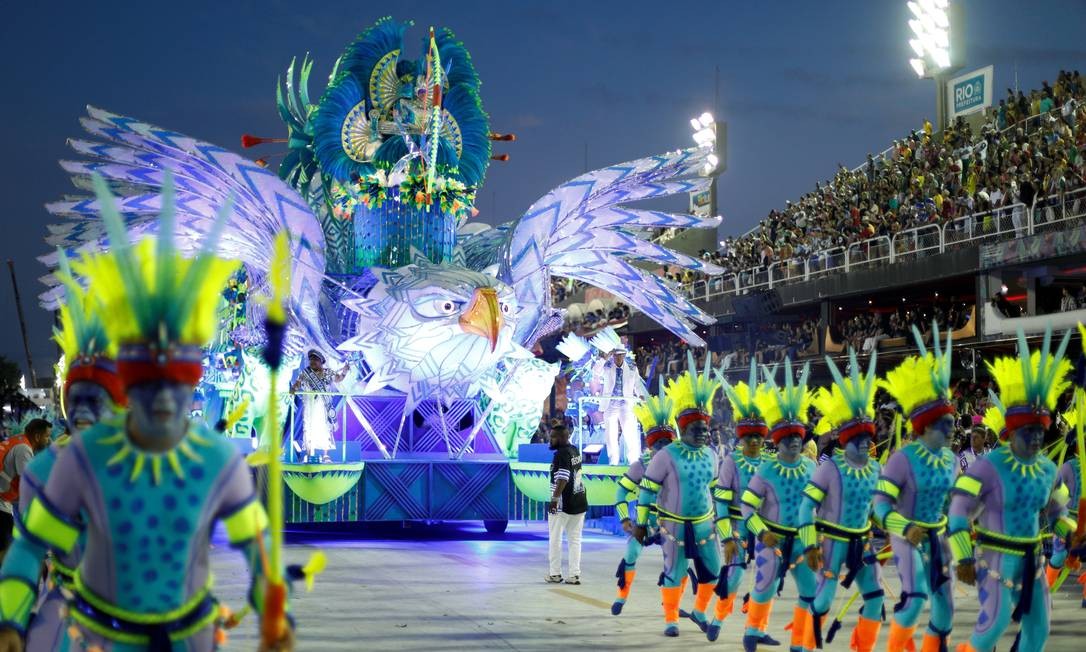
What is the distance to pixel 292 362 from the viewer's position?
20.1 m

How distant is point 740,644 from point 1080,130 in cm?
1615

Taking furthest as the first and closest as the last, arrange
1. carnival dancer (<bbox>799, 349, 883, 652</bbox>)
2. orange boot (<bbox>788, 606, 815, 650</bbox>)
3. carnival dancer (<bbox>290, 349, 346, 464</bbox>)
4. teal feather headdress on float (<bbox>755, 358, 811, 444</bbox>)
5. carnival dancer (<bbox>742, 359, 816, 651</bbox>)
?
carnival dancer (<bbox>290, 349, 346, 464</bbox>)
teal feather headdress on float (<bbox>755, 358, 811, 444</bbox>)
carnival dancer (<bbox>742, 359, 816, 651</bbox>)
orange boot (<bbox>788, 606, 815, 650</bbox>)
carnival dancer (<bbox>799, 349, 883, 652</bbox>)

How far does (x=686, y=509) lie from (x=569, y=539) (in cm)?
349

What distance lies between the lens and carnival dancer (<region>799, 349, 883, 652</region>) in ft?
31.9

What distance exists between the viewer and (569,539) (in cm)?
1470

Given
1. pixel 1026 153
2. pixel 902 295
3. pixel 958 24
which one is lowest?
pixel 902 295

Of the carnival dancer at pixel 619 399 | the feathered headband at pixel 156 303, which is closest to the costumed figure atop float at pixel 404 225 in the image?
the carnival dancer at pixel 619 399

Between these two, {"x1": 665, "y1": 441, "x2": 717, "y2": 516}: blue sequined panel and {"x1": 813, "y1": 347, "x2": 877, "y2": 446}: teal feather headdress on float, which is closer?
{"x1": 813, "y1": 347, "x2": 877, "y2": 446}: teal feather headdress on float

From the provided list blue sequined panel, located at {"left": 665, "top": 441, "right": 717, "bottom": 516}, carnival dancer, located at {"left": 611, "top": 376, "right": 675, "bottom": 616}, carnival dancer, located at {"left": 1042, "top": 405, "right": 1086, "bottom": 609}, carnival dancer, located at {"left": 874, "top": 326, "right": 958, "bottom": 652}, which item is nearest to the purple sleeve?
carnival dancer, located at {"left": 874, "top": 326, "right": 958, "bottom": 652}

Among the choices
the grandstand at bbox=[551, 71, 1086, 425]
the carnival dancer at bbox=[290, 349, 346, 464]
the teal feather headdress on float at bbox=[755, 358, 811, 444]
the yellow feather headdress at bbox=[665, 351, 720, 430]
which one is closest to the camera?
the teal feather headdress on float at bbox=[755, 358, 811, 444]

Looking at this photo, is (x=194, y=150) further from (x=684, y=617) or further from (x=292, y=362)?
(x=684, y=617)

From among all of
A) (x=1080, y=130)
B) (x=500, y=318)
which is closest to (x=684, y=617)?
(x=500, y=318)

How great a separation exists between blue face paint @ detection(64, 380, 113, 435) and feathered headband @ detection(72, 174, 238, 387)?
5.92 feet

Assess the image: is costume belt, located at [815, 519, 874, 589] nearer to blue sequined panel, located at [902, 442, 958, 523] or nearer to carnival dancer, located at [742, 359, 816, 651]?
carnival dancer, located at [742, 359, 816, 651]
